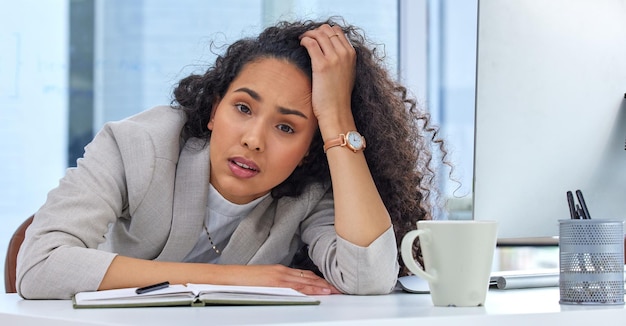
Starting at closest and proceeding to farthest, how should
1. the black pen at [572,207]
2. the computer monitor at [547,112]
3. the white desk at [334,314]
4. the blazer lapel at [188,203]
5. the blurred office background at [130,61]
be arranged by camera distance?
the white desk at [334,314] → the black pen at [572,207] → the computer monitor at [547,112] → the blazer lapel at [188,203] → the blurred office background at [130,61]

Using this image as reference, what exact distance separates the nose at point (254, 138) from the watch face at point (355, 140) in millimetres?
149

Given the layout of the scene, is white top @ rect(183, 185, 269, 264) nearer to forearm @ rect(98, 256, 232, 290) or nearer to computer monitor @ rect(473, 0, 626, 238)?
forearm @ rect(98, 256, 232, 290)

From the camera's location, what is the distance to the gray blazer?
118 centimetres

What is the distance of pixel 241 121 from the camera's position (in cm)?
140

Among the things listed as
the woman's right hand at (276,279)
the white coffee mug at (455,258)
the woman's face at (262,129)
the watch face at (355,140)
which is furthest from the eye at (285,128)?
the white coffee mug at (455,258)

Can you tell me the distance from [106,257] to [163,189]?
26cm

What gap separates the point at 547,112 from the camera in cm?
121

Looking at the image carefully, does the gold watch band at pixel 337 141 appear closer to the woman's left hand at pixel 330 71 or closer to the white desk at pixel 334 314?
the woman's left hand at pixel 330 71

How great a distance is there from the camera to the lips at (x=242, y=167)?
140 centimetres

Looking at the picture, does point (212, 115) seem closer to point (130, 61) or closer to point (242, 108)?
point (242, 108)

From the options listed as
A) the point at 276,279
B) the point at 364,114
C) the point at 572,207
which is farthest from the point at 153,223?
the point at 572,207

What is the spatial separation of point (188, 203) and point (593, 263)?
2.33 feet

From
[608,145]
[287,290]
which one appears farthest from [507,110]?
[287,290]

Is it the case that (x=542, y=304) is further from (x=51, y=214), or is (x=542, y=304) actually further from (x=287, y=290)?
(x=51, y=214)
